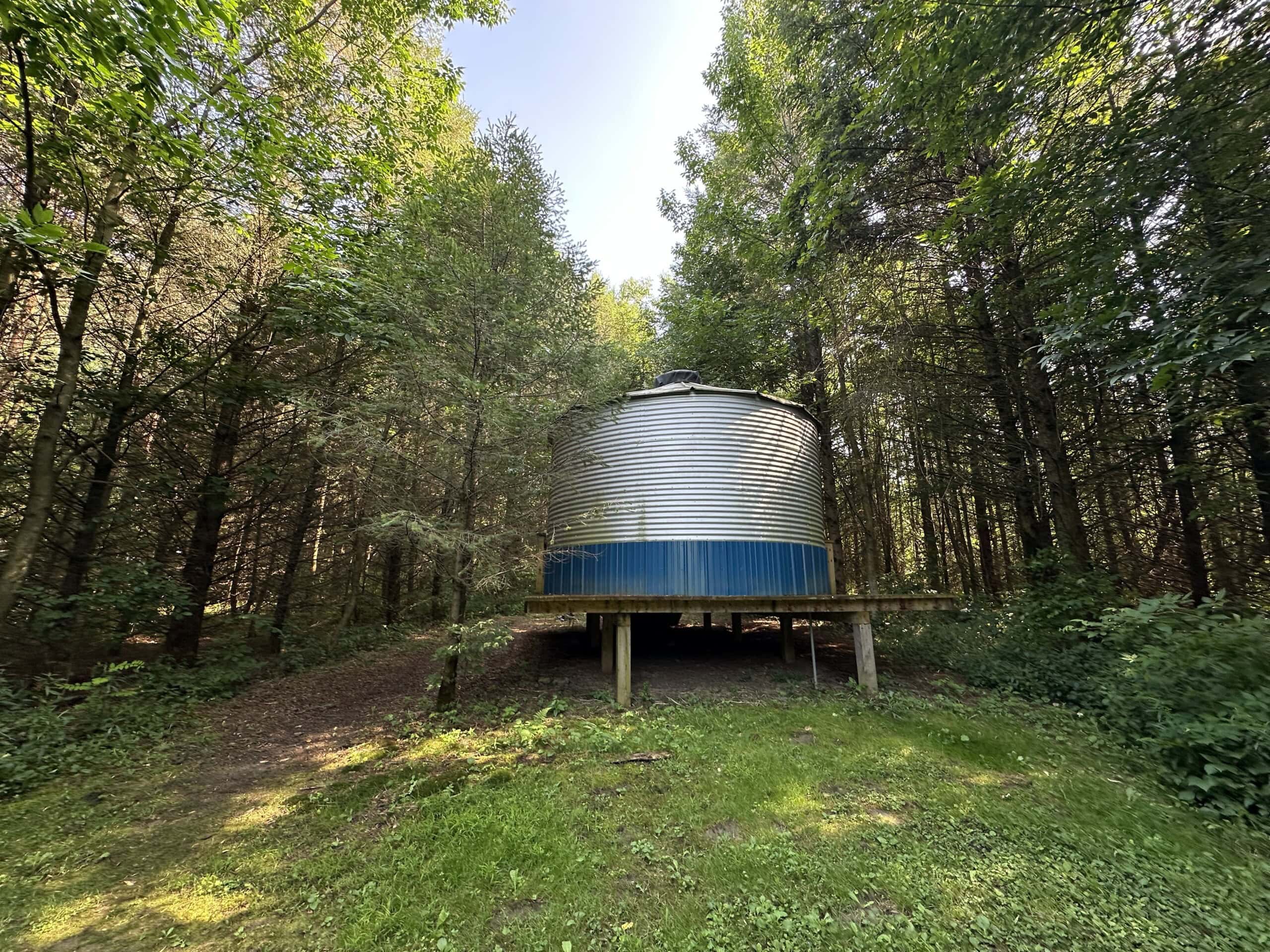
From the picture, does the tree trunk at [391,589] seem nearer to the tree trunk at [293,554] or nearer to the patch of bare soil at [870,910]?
the tree trunk at [293,554]

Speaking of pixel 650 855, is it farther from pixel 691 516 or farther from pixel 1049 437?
pixel 1049 437

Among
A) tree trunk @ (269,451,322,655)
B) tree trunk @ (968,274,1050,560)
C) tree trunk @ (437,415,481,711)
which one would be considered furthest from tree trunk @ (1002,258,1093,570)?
tree trunk @ (269,451,322,655)

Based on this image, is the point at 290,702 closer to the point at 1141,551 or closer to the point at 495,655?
the point at 495,655

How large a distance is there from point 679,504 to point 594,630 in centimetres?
352

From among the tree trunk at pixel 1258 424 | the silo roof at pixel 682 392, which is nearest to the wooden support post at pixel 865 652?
the silo roof at pixel 682 392

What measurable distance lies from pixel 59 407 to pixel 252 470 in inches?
103

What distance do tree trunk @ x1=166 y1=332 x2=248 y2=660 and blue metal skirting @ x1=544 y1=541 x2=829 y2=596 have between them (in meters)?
5.03

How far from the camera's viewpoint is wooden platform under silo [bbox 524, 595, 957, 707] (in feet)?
18.9

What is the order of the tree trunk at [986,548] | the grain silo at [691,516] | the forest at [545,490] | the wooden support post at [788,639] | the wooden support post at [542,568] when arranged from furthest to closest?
the tree trunk at [986,548] → the wooden support post at [788,639] → the grain silo at [691,516] → the wooden support post at [542,568] → the forest at [545,490]

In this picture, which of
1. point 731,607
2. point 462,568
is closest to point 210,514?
point 462,568

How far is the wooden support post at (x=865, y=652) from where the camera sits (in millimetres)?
6086

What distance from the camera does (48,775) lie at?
3.91 m

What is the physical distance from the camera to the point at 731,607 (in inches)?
244

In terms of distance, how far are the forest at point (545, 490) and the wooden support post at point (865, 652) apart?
364mm
